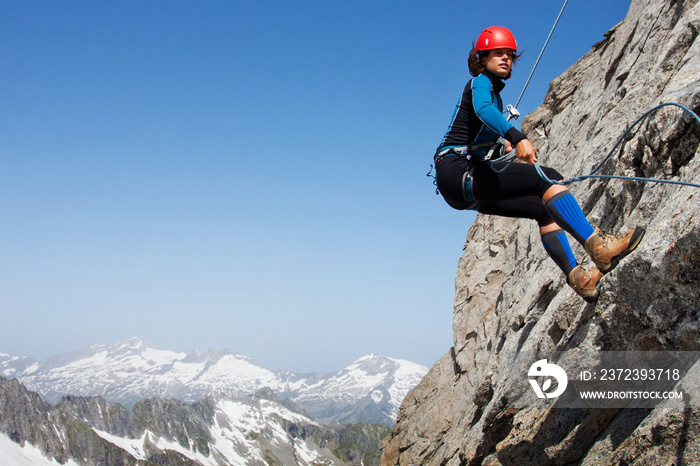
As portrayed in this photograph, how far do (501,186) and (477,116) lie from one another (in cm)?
114

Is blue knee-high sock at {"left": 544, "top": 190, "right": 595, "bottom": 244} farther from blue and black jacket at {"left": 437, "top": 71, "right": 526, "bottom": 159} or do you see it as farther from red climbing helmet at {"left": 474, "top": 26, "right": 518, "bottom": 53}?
red climbing helmet at {"left": 474, "top": 26, "right": 518, "bottom": 53}

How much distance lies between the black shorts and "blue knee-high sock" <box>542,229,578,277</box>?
29 centimetres

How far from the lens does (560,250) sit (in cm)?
744

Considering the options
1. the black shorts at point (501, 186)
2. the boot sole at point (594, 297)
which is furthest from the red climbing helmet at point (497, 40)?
the boot sole at point (594, 297)

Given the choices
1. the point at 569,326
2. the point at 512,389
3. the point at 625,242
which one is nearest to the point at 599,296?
the point at 625,242

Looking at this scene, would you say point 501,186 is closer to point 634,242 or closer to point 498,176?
point 498,176

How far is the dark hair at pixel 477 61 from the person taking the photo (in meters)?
7.93

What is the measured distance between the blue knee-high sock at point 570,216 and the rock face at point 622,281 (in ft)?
2.33

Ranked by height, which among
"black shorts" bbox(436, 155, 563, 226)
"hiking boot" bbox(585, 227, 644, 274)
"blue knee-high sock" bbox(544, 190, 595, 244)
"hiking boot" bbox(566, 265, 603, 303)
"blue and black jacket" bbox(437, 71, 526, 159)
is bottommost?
"hiking boot" bbox(566, 265, 603, 303)

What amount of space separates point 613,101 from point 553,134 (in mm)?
7619

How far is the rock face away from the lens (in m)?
5.77

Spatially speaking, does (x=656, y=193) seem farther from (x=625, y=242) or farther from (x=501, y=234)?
(x=501, y=234)
